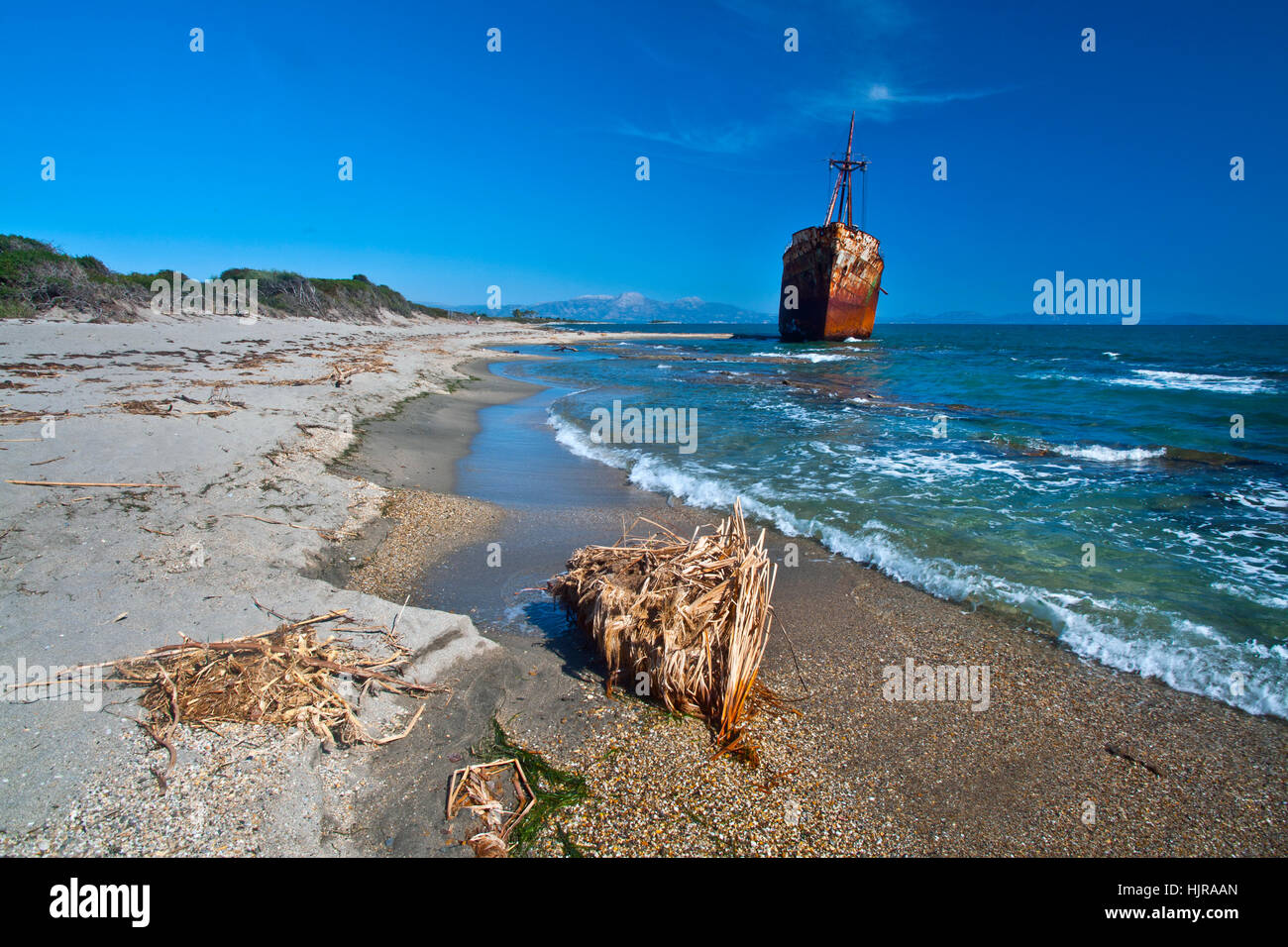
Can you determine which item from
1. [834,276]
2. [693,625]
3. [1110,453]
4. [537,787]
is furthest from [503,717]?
[834,276]

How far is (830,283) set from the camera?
4528 centimetres

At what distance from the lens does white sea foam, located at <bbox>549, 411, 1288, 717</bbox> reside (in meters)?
3.99

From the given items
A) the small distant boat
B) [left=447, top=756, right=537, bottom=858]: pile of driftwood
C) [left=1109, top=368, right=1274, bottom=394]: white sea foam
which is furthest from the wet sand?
the small distant boat

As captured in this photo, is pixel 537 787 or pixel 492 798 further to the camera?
pixel 537 787

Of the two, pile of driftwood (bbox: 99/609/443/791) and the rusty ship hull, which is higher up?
the rusty ship hull

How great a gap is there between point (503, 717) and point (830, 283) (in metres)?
48.0

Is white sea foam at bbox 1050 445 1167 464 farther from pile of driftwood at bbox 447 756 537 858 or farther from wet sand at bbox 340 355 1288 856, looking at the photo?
pile of driftwood at bbox 447 756 537 858

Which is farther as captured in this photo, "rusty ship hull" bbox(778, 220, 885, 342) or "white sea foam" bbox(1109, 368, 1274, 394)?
"rusty ship hull" bbox(778, 220, 885, 342)

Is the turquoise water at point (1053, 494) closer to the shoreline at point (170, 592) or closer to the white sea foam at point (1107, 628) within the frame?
the white sea foam at point (1107, 628)

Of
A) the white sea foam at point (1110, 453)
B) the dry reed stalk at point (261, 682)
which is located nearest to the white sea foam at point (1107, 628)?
the dry reed stalk at point (261, 682)

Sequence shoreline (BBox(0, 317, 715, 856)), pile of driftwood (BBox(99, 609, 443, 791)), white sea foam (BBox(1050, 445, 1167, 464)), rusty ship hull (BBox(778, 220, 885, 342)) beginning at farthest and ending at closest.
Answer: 1. rusty ship hull (BBox(778, 220, 885, 342))
2. white sea foam (BBox(1050, 445, 1167, 464))
3. pile of driftwood (BBox(99, 609, 443, 791))
4. shoreline (BBox(0, 317, 715, 856))

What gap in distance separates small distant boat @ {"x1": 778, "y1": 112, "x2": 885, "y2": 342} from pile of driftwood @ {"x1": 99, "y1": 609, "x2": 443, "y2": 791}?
45.8 metres

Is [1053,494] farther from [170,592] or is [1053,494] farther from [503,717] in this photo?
[170,592]

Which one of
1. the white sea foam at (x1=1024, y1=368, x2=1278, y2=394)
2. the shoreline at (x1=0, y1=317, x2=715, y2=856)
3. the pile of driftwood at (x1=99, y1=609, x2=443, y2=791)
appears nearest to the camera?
the shoreline at (x1=0, y1=317, x2=715, y2=856)
